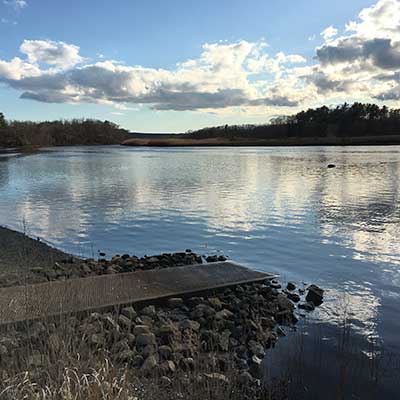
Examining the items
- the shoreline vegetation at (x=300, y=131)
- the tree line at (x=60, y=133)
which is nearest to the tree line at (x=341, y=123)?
the shoreline vegetation at (x=300, y=131)

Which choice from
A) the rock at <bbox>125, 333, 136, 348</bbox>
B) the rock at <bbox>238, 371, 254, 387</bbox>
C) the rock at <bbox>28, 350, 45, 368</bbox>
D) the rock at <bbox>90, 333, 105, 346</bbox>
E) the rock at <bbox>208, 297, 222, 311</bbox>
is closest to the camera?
the rock at <bbox>28, 350, 45, 368</bbox>

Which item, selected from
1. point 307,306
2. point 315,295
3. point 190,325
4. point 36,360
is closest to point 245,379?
point 190,325

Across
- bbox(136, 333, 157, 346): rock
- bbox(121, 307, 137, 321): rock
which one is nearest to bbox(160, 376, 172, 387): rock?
bbox(136, 333, 157, 346): rock

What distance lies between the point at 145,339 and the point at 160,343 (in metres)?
0.26

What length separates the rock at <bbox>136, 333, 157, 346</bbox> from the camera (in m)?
5.57

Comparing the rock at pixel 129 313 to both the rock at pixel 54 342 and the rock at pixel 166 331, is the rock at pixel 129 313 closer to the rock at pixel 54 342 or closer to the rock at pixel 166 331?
the rock at pixel 166 331

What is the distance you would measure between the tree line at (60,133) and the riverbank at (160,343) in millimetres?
96925

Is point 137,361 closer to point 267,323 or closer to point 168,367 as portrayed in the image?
point 168,367

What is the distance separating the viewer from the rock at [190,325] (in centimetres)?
622

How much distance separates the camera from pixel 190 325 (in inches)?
247

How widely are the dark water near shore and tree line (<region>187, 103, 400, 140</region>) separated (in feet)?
323

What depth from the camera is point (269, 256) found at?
426 inches

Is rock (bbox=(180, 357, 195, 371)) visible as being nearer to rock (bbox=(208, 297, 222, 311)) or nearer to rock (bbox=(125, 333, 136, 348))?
rock (bbox=(125, 333, 136, 348))

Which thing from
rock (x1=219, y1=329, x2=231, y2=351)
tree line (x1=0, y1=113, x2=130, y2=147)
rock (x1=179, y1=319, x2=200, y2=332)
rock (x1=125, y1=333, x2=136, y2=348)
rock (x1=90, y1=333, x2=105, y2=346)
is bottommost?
rock (x1=219, y1=329, x2=231, y2=351)
